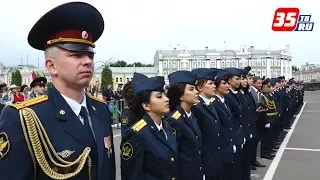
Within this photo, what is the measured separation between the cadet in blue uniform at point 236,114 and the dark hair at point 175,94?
1.63 meters

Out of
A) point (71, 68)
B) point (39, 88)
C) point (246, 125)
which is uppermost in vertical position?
point (71, 68)

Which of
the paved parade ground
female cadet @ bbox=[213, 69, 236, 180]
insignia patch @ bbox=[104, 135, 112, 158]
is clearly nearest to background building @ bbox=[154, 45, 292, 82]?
the paved parade ground

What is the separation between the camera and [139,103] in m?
3.29

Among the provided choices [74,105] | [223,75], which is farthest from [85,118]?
→ [223,75]

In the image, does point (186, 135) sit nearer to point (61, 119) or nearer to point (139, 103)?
point (139, 103)

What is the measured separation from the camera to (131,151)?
2795 millimetres

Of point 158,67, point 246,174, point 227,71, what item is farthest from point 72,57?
point 158,67

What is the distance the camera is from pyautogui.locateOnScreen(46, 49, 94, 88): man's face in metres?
1.71

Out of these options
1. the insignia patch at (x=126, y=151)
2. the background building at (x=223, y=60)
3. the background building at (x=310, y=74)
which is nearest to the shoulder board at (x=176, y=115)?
the insignia patch at (x=126, y=151)

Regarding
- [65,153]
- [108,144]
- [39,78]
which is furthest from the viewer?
[39,78]

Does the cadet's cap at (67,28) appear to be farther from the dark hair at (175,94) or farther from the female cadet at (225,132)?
the female cadet at (225,132)

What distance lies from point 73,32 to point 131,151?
1.31 meters

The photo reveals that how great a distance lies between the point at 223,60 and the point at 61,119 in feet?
283

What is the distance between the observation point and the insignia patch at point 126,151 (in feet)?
9.17
